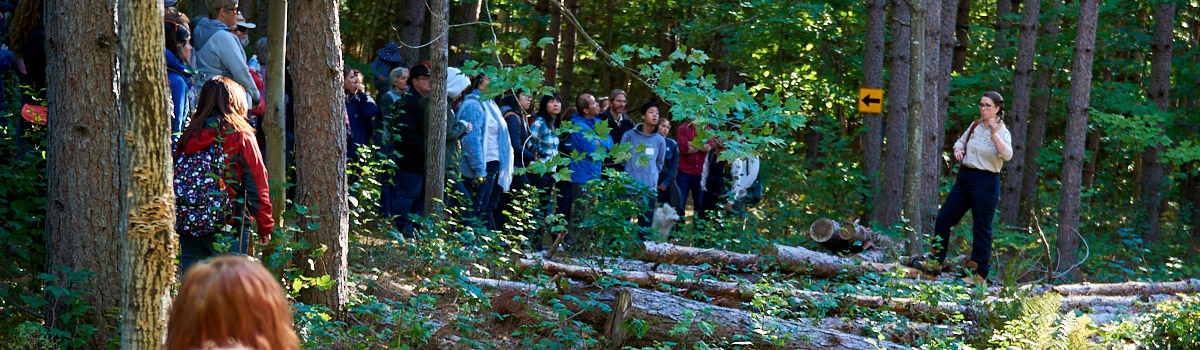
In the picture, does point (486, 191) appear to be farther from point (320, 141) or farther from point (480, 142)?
point (320, 141)

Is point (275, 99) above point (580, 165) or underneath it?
above

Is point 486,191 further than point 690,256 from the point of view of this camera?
Yes

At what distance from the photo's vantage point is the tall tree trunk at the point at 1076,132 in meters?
13.3

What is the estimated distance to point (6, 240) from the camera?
6.38 metres

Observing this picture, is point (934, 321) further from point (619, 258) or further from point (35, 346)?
point (35, 346)

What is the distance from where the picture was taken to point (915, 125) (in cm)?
1117

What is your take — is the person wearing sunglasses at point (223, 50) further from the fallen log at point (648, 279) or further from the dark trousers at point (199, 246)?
the fallen log at point (648, 279)

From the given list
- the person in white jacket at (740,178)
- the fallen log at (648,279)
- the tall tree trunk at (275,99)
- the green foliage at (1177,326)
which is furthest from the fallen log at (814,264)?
the tall tree trunk at (275,99)

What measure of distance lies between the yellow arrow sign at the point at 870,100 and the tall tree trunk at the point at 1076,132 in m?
2.56

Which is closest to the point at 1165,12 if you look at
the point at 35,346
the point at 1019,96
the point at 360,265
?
the point at 1019,96

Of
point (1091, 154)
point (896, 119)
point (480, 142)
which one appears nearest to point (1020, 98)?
point (896, 119)

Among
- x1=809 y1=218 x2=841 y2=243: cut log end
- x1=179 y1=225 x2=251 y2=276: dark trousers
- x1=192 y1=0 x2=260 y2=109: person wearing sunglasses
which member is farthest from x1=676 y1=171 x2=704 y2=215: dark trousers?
x1=179 y1=225 x2=251 y2=276: dark trousers

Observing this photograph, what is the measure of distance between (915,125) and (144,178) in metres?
9.25

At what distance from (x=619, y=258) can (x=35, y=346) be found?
5065 millimetres
